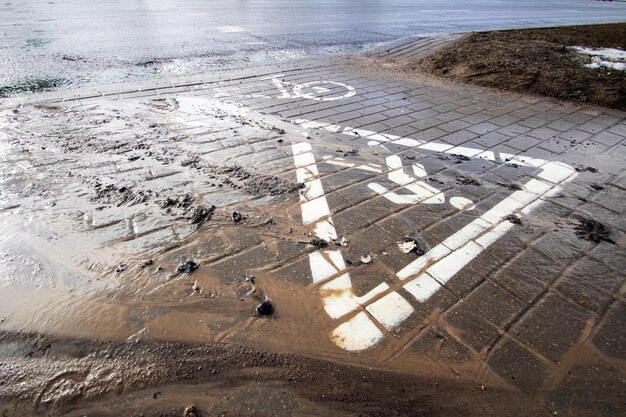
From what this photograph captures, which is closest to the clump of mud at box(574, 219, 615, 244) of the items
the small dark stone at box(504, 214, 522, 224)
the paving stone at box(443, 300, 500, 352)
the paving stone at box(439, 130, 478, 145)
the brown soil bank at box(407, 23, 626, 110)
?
the small dark stone at box(504, 214, 522, 224)

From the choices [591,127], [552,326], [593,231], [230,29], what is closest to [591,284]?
[552,326]

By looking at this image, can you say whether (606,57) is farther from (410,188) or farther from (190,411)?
(190,411)

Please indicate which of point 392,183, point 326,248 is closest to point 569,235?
point 392,183

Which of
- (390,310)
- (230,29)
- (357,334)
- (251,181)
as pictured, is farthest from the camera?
(230,29)

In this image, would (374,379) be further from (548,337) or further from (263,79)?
(263,79)

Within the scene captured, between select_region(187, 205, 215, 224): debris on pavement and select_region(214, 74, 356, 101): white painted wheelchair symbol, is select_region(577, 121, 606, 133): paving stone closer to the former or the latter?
select_region(214, 74, 356, 101): white painted wheelchair symbol

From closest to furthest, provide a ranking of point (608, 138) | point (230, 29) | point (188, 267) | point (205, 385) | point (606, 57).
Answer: point (205, 385) → point (188, 267) → point (608, 138) → point (606, 57) → point (230, 29)
